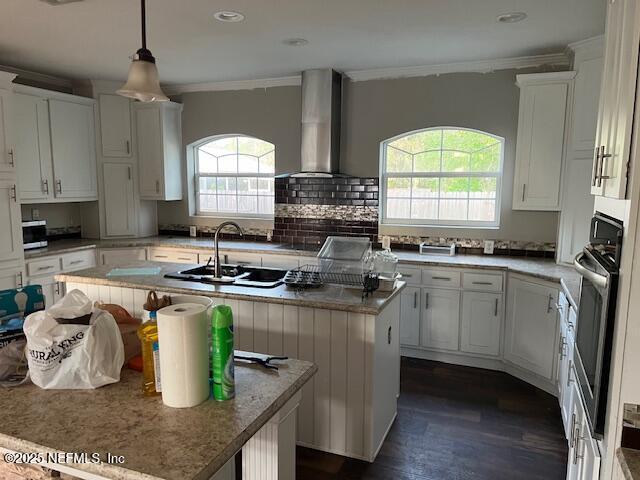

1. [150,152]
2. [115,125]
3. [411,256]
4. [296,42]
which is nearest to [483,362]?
[411,256]

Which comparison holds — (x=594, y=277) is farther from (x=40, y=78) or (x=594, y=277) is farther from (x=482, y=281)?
(x=40, y=78)

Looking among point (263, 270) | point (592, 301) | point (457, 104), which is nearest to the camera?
point (592, 301)

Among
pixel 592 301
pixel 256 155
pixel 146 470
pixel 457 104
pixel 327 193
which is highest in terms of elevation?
pixel 457 104

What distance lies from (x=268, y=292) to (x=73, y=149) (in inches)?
128

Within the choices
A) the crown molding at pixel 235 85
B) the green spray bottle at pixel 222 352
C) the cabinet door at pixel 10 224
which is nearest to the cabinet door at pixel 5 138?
the cabinet door at pixel 10 224

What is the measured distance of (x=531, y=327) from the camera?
343 cm

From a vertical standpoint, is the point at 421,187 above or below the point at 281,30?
below

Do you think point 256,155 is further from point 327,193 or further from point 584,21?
point 584,21

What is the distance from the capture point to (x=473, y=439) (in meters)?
2.71

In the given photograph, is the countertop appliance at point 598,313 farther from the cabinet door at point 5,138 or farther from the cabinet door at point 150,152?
the cabinet door at point 150,152

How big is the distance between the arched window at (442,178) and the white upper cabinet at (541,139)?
0.44 m

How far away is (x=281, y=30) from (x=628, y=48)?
2.37 metres

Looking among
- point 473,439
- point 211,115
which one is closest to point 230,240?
point 211,115

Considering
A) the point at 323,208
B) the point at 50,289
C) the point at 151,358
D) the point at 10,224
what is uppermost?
the point at 323,208
